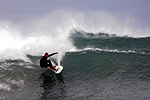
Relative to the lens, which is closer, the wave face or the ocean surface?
the ocean surface

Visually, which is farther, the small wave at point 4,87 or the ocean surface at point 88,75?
the small wave at point 4,87

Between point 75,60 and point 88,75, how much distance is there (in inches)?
108

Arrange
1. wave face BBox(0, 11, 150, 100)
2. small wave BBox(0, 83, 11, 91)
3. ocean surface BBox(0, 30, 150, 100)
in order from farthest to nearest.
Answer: small wave BBox(0, 83, 11, 91)
wave face BBox(0, 11, 150, 100)
ocean surface BBox(0, 30, 150, 100)

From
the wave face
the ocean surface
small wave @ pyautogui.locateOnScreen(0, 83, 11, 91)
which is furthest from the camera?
small wave @ pyautogui.locateOnScreen(0, 83, 11, 91)

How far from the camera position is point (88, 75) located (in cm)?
1252

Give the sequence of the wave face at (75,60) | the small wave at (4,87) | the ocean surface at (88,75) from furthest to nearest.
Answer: the small wave at (4,87)
the wave face at (75,60)
the ocean surface at (88,75)

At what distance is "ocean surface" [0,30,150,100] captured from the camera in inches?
404

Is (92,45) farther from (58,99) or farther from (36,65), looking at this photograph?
(58,99)

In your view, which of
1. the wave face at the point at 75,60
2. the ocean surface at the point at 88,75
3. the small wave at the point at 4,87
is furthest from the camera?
the small wave at the point at 4,87

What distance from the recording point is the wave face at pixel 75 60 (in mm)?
10594

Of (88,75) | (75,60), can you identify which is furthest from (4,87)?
(75,60)

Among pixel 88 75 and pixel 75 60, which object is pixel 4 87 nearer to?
pixel 88 75

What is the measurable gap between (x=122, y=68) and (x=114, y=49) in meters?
3.60

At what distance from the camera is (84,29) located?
21.0 meters
